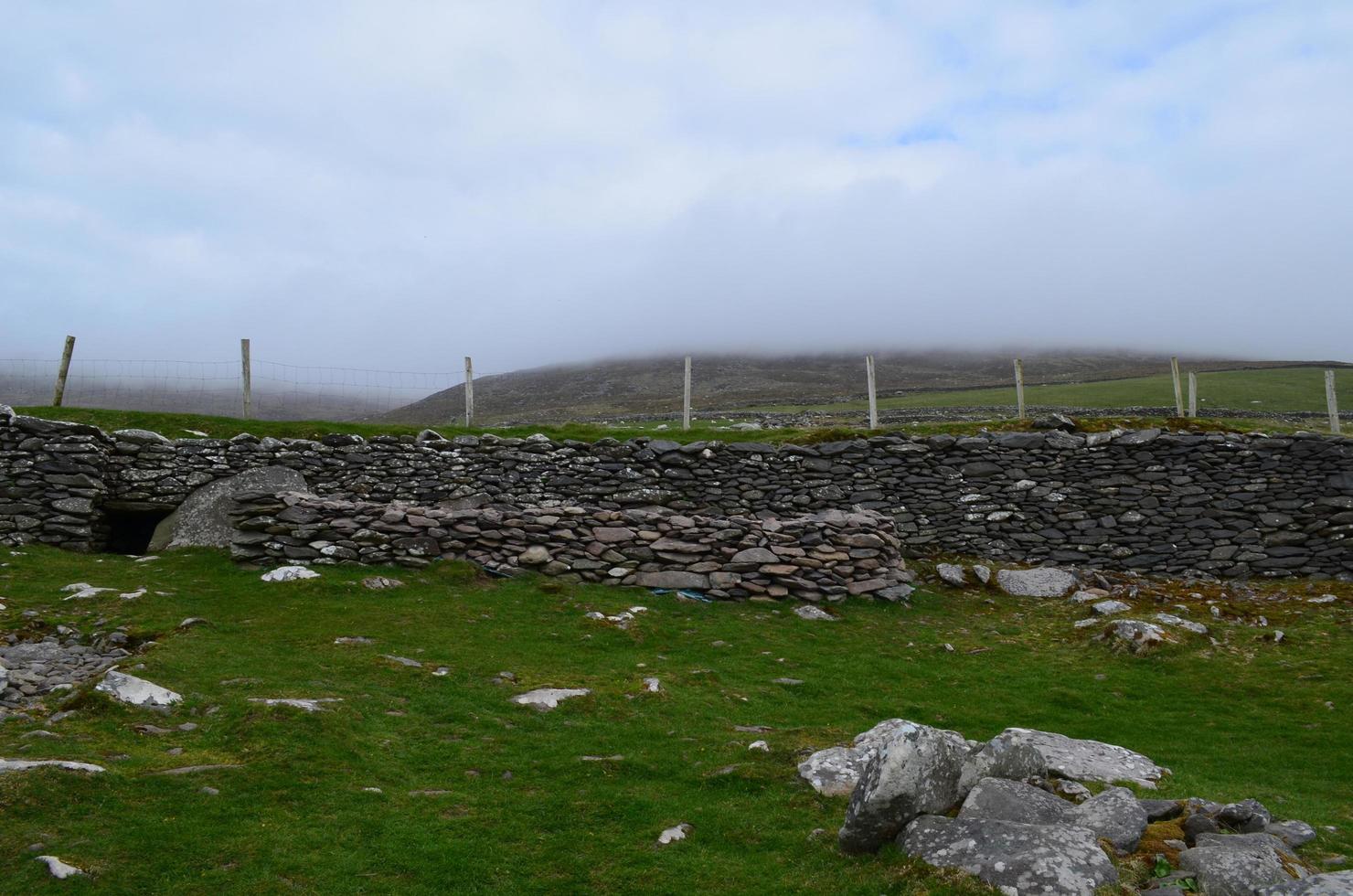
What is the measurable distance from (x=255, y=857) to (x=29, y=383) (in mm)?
62507

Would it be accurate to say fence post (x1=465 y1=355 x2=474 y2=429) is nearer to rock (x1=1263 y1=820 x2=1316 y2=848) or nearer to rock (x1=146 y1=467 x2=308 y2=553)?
rock (x1=146 y1=467 x2=308 y2=553)

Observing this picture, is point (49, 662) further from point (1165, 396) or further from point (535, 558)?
point (1165, 396)

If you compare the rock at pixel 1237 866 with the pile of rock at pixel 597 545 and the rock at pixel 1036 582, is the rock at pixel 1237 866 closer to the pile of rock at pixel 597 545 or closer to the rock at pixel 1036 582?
the pile of rock at pixel 597 545

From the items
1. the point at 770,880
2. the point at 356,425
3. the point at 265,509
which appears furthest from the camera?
the point at 356,425

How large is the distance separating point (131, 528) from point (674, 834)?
19.4m

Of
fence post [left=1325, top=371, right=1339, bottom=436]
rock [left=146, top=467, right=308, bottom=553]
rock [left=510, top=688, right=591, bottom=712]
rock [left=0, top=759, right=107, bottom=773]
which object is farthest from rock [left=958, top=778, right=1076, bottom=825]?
fence post [left=1325, top=371, right=1339, bottom=436]

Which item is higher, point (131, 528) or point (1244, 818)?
point (131, 528)

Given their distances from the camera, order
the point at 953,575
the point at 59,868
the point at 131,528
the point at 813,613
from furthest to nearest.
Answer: the point at 131,528, the point at 953,575, the point at 813,613, the point at 59,868

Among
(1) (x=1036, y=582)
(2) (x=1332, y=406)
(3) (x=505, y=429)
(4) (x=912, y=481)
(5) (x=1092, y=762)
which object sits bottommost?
(1) (x=1036, y=582)

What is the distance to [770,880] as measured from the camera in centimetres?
650

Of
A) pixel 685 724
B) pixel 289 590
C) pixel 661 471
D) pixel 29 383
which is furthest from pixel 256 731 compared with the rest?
pixel 29 383

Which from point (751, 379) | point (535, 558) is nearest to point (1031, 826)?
point (535, 558)

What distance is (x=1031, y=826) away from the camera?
6.01 metres

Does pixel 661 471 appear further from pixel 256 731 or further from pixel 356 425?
pixel 256 731
